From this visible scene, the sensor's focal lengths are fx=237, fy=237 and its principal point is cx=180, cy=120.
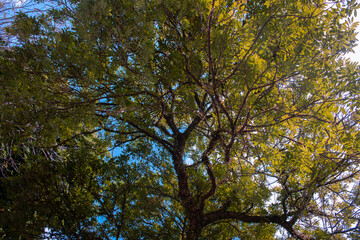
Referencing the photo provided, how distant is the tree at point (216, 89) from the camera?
235 cm

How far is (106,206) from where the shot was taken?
458 centimetres

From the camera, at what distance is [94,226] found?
454 centimetres

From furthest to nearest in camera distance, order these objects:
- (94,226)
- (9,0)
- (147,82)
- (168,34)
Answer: (9,0), (94,226), (168,34), (147,82)

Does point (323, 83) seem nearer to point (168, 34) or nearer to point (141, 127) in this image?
point (168, 34)

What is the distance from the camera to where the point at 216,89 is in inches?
110

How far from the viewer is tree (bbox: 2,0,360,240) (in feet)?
7.70

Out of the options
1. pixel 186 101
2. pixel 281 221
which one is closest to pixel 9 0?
pixel 186 101

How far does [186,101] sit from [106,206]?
256 centimetres

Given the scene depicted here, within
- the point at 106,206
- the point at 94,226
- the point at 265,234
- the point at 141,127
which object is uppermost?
the point at 141,127

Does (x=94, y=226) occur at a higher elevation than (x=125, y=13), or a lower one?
lower

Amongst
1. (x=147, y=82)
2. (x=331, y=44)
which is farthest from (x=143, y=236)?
(x=331, y=44)

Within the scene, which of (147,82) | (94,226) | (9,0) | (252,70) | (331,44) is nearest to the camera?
(147,82)

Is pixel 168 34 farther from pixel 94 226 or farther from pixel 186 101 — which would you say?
pixel 94 226

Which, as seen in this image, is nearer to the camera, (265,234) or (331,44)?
(331,44)
